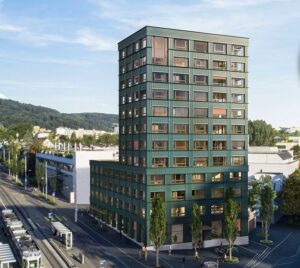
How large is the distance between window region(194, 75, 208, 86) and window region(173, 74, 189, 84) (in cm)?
192

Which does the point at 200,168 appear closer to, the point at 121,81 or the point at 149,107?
the point at 149,107

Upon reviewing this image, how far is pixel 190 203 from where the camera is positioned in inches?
2943

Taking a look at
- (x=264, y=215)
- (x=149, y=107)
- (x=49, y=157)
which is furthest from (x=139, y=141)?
(x=49, y=157)

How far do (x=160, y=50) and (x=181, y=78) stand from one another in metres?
6.62

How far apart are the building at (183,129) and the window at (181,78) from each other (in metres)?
0.19

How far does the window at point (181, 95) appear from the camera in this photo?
75375 millimetres

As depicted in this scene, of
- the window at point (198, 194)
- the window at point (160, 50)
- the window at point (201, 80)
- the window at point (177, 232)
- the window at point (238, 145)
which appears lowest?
the window at point (177, 232)

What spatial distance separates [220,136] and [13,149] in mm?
129662

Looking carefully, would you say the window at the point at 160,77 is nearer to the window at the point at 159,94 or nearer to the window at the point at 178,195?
the window at the point at 159,94

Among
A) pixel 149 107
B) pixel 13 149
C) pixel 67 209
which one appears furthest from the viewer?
pixel 13 149

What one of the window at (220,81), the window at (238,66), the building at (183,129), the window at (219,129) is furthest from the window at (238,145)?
the window at (238,66)

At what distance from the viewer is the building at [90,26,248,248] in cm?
7350

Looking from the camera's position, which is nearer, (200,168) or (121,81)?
(200,168)

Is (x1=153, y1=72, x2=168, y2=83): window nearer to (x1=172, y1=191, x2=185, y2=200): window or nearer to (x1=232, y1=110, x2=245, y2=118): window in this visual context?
(x1=232, y1=110, x2=245, y2=118): window
